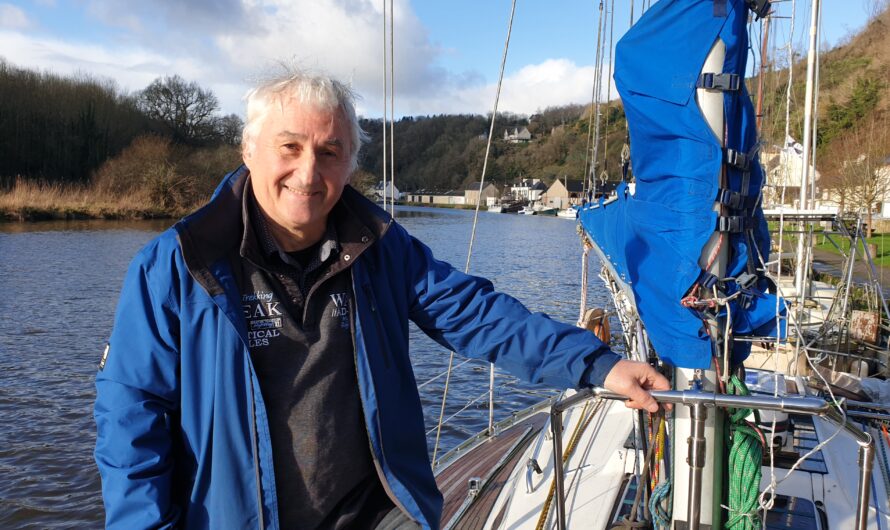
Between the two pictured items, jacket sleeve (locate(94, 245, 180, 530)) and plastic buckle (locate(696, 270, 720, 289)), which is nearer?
jacket sleeve (locate(94, 245, 180, 530))

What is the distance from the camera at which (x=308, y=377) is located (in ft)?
6.24

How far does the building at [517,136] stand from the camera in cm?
13888

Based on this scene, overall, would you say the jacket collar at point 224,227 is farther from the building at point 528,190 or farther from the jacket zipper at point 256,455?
the building at point 528,190

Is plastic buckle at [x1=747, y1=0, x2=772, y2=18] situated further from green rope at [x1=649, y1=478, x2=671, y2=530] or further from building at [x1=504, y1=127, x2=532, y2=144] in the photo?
building at [x1=504, y1=127, x2=532, y2=144]

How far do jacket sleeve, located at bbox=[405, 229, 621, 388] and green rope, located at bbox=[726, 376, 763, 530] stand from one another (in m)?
0.77

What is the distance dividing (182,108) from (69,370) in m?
59.2

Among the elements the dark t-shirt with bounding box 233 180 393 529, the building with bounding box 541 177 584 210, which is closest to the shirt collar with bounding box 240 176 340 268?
the dark t-shirt with bounding box 233 180 393 529

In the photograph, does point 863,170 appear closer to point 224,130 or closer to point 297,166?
point 297,166

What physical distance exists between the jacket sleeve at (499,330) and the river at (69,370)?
610cm

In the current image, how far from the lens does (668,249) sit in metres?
2.78

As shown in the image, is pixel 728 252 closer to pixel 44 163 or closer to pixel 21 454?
pixel 21 454

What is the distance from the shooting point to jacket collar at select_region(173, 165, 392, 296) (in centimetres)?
179

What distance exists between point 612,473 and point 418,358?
8.23m

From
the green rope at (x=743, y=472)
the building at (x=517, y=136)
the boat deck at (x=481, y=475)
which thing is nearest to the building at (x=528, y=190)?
the building at (x=517, y=136)
